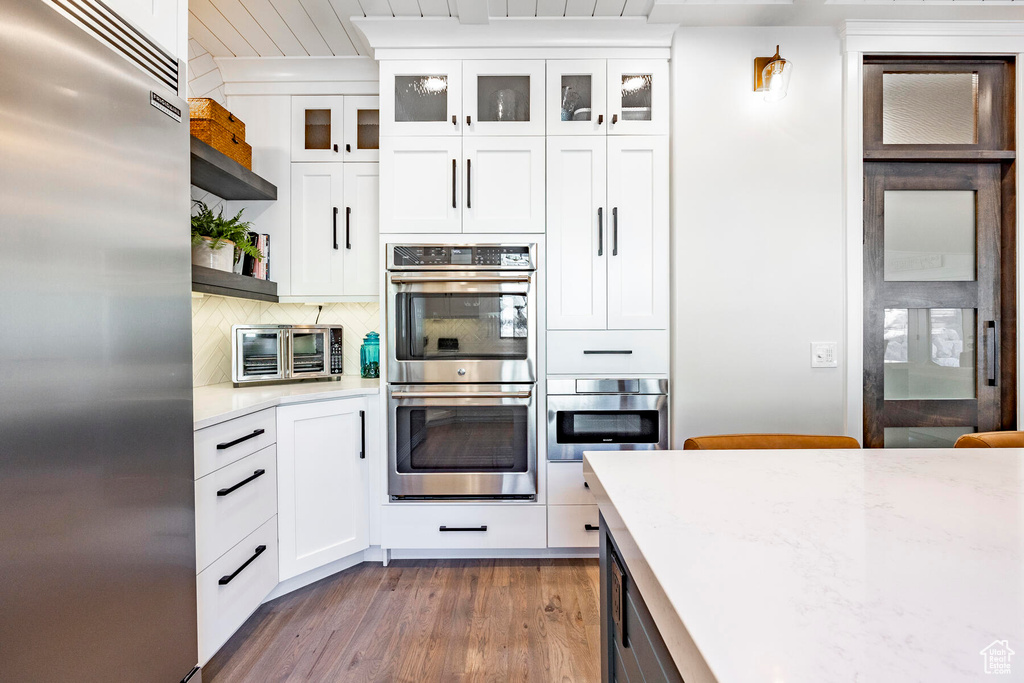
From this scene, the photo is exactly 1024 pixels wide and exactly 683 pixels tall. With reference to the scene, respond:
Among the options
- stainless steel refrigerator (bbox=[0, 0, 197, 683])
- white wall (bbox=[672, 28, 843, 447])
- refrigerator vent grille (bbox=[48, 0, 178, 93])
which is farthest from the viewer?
white wall (bbox=[672, 28, 843, 447])

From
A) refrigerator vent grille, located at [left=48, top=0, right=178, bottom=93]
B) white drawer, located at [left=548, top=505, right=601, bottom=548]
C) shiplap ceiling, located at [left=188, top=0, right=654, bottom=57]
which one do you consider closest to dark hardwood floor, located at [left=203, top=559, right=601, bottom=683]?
white drawer, located at [left=548, top=505, right=601, bottom=548]

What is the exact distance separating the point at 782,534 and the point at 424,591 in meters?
1.82

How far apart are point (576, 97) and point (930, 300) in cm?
198

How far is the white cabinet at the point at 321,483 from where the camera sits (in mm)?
1927

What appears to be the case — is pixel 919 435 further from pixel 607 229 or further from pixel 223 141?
pixel 223 141

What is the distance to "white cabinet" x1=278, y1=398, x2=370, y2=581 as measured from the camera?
6.32ft

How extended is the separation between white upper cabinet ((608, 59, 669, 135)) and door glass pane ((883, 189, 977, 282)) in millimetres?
1174

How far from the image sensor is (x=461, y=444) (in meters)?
2.21

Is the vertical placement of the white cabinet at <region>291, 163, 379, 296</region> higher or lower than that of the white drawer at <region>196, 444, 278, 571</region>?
higher

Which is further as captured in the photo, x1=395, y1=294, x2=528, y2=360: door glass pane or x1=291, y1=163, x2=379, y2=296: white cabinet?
x1=291, y1=163, x2=379, y2=296: white cabinet

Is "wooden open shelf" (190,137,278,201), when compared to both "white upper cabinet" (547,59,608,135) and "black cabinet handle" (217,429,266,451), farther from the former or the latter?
"white upper cabinet" (547,59,608,135)

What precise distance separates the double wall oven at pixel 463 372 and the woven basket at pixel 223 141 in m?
0.90

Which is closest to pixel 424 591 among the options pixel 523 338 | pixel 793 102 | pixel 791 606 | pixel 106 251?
pixel 523 338

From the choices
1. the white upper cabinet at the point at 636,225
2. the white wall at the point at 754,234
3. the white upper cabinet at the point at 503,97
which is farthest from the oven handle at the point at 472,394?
the white upper cabinet at the point at 503,97
